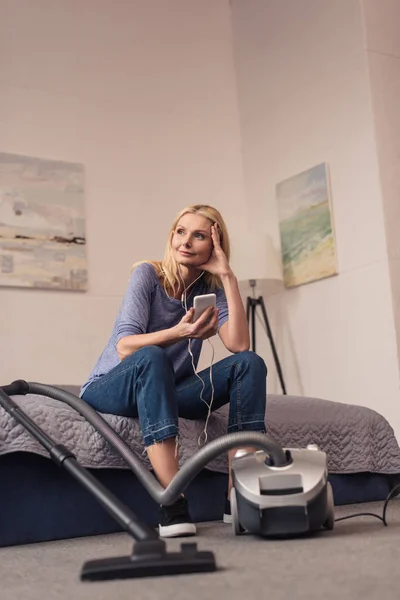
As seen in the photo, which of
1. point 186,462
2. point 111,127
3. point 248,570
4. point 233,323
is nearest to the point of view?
point 248,570

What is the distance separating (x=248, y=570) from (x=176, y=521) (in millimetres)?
629

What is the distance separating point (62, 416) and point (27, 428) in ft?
0.98

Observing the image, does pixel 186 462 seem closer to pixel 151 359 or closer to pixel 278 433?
pixel 151 359

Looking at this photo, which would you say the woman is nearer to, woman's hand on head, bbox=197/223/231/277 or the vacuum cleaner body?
woman's hand on head, bbox=197/223/231/277

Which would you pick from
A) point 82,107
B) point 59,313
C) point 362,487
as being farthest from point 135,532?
point 82,107

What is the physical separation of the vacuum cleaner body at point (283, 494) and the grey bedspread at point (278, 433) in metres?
0.55

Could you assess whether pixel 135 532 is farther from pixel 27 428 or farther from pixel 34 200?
pixel 34 200

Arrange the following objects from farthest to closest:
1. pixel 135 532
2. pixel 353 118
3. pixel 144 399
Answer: pixel 353 118, pixel 144 399, pixel 135 532

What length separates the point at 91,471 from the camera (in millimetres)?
2355

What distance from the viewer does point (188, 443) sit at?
252 centimetres

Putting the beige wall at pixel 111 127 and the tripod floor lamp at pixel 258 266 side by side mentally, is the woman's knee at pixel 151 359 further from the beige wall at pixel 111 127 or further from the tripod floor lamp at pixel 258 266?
the tripod floor lamp at pixel 258 266

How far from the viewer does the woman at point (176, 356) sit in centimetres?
221

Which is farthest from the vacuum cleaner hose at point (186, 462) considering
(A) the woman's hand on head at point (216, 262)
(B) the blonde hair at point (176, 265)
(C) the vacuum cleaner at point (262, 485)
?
(A) the woman's hand on head at point (216, 262)

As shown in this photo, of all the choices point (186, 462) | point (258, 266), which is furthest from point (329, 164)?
point (186, 462)
